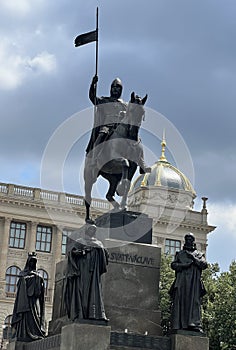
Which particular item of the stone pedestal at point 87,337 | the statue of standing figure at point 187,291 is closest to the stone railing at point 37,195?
the statue of standing figure at point 187,291

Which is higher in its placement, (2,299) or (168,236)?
(168,236)

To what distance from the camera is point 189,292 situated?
15.2m

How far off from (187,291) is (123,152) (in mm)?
3810

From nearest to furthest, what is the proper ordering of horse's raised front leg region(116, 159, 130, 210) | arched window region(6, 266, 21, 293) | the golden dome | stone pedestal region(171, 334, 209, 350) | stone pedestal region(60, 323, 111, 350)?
stone pedestal region(60, 323, 111, 350), stone pedestal region(171, 334, 209, 350), horse's raised front leg region(116, 159, 130, 210), arched window region(6, 266, 21, 293), the golden dome

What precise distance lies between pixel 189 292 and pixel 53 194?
5674cm

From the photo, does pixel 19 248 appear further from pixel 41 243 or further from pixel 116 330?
pixel 116 330

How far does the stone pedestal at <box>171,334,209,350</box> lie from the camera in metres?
14.7

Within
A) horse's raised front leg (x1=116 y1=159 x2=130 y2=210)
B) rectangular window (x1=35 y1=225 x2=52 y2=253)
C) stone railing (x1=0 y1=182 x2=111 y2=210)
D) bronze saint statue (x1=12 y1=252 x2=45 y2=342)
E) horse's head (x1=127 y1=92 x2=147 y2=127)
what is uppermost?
stone railing (x1=0 y1=182 x2=111 y2=210)

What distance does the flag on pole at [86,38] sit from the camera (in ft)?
59.8

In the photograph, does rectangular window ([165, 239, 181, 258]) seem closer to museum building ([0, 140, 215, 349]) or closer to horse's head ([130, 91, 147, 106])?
museum building ([0, 140, 215, 349])

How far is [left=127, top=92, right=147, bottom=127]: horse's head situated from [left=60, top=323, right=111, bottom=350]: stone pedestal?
17.4 ft

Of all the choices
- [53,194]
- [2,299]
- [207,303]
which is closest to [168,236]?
[53,194]

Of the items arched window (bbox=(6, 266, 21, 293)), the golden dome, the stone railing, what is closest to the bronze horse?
the stone railing

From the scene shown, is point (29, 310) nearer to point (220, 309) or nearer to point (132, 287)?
point (132, 287)
